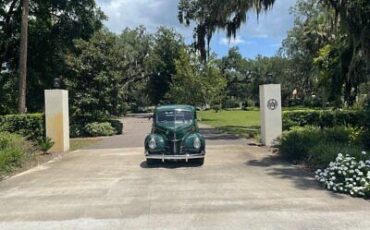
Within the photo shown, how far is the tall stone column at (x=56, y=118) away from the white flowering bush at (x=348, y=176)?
1191 cm

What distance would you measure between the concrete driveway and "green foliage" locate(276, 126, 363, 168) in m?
0.62

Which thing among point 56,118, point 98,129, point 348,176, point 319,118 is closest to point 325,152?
point 348,176

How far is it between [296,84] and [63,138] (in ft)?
182

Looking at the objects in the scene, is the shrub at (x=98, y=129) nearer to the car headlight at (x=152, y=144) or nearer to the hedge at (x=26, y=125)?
the hedge at (x=26, y=125)

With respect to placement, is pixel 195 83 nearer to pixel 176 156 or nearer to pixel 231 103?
pixel 176 156

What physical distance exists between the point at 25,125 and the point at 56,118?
73.6 inches

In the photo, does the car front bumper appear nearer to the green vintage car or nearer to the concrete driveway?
the green vintage car

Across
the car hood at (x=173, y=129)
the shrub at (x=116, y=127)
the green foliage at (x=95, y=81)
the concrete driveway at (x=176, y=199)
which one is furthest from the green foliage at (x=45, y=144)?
the shrub at (x=116, y=127)

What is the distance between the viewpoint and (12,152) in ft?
52.9

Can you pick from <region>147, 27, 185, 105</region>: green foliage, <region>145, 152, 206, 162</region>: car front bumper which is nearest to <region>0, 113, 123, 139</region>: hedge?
<region>145, 152, 206, 162</region>: car front bumper

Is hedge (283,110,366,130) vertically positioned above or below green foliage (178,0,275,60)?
below

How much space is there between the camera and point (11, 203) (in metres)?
10.5

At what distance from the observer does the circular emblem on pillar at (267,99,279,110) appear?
21609 millimetres

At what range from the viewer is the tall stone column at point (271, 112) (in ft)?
69.7
